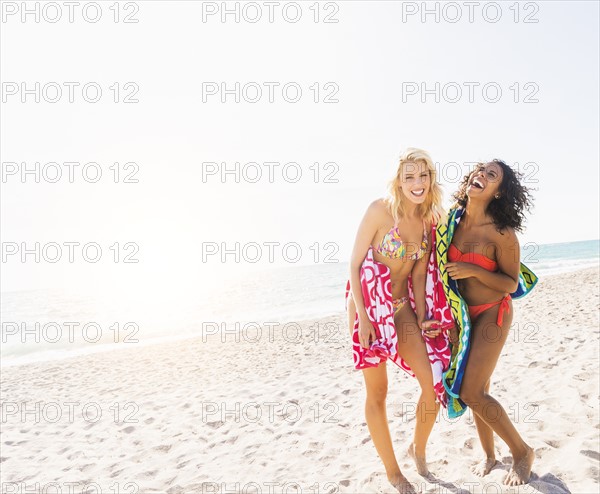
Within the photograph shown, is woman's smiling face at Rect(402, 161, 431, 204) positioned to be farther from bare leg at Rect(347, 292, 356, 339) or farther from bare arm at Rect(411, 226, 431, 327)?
bare leg at Rect(347, 292, 356, 339)

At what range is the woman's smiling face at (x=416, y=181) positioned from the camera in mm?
3074

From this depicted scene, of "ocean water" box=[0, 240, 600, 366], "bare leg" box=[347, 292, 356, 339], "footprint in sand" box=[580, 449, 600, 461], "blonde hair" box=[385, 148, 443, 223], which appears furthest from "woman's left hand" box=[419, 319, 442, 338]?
"ocean water" box=[0, 240, 600, 366]

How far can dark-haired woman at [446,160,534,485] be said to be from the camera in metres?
3.05

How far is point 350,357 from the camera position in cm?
815

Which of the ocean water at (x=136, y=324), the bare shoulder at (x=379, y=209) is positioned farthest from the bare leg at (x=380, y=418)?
the ocean water at (x=136, y=324)

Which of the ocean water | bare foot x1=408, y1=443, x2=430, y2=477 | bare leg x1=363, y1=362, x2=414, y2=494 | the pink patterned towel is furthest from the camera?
the ocean water

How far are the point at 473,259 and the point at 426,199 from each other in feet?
1.70

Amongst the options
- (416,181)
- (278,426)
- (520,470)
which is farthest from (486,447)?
(278,426)

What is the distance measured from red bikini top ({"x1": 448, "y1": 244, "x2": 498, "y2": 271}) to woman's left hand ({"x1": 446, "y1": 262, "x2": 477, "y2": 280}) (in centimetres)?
10

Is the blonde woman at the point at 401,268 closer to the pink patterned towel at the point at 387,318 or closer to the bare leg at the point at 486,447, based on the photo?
the pink patterned towel at the point at 387,318

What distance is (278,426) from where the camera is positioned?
496cm

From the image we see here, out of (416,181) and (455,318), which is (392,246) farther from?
(455,318)

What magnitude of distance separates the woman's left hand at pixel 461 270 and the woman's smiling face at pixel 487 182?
19.0 inches

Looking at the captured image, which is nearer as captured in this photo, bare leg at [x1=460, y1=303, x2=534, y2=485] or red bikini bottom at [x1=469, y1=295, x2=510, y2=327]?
bare leg at [x1=460, y1=303, x2=534, y2=485]
